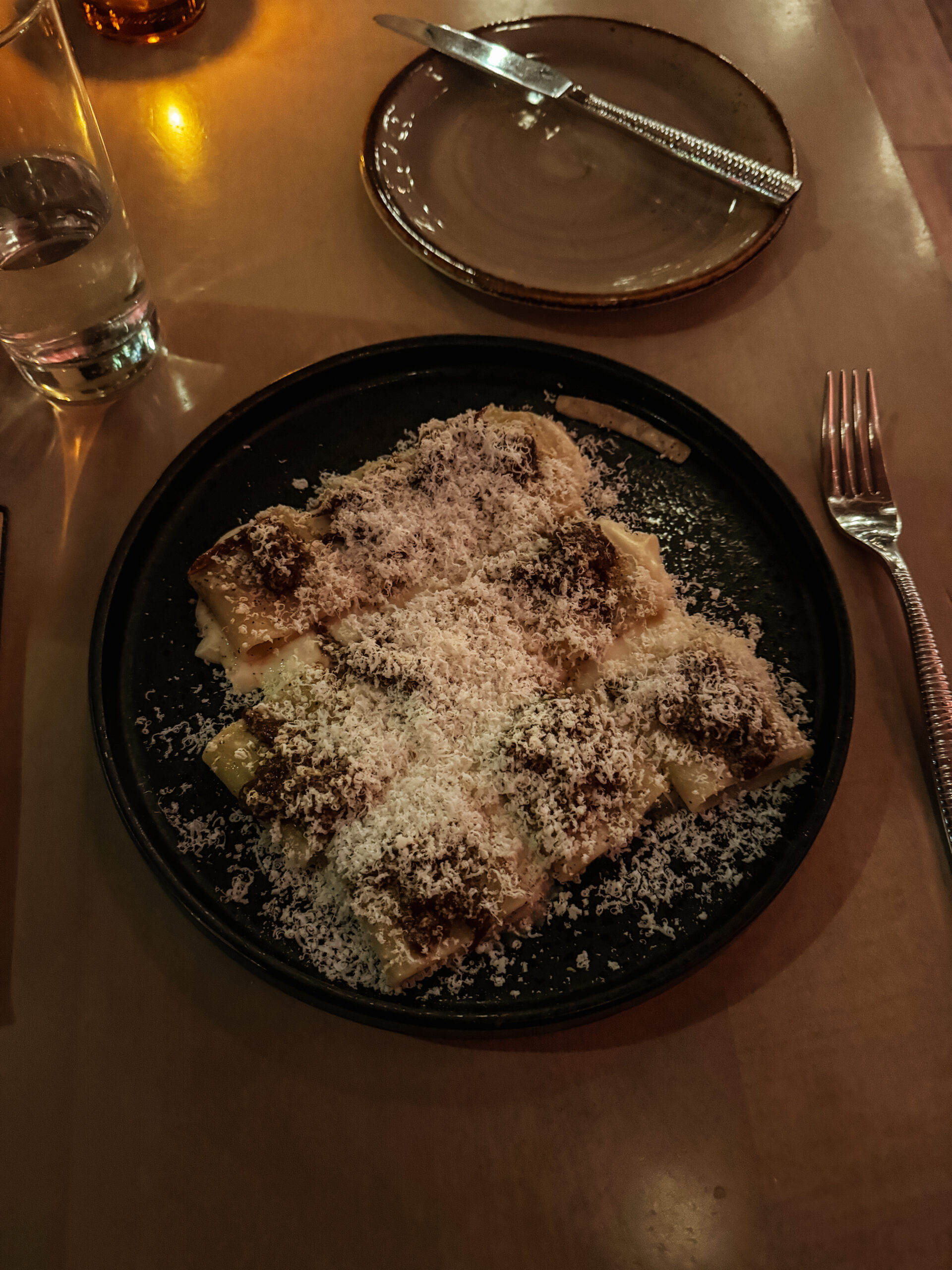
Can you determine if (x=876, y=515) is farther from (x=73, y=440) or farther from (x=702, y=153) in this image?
(x=73, y=440)

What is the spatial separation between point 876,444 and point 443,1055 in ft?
3.36

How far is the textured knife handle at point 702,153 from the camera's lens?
4.43ft

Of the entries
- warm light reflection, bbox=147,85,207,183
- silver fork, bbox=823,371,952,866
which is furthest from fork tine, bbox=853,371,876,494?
warm light reflection, bbox=147,85,207,183

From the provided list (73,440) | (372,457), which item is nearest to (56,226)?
(73,440)

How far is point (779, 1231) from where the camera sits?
2.66ft

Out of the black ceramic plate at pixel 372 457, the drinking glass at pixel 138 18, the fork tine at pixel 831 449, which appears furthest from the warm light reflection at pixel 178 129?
the fork tine at pixel 831 449

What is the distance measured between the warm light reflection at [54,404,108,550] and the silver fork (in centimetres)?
109

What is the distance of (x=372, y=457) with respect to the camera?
1.19 m

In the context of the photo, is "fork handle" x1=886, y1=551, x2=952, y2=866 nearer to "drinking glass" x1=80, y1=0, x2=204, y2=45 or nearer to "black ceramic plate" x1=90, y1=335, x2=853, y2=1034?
"black ceramic plate" x1=90, y1=335, x2=853, y2=1034

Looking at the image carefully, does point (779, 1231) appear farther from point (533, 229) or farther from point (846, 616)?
point (533, 229)

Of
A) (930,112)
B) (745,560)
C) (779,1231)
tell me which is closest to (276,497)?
(745,560)

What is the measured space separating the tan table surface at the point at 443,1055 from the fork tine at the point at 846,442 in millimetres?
48

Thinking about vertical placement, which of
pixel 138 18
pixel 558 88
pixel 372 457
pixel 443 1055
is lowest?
pixel 443 1055

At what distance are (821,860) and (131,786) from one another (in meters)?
0.81
